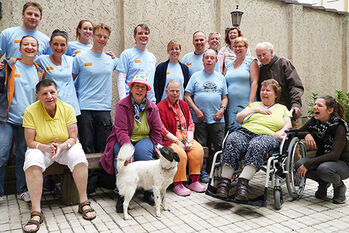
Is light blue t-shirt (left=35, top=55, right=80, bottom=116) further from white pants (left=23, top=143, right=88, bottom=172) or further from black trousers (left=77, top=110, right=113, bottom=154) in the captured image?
white pants (left=23, top=143, right=88, bottom=172)

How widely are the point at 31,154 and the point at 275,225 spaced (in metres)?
2.68

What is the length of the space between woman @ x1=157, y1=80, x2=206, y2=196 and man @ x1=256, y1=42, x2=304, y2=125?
1.38m

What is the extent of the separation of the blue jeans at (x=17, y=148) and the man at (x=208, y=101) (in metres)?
2.41

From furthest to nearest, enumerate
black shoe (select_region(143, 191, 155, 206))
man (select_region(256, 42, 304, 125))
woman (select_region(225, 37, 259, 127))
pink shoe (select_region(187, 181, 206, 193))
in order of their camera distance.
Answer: woman (select_region(225, 37, 259, 127)) → man (select_region(256, 42, 304, 125)) → pink shoe (select_region(187, 181, 206, 193)) → black shoe (select_region(143, 191, 155, 206))

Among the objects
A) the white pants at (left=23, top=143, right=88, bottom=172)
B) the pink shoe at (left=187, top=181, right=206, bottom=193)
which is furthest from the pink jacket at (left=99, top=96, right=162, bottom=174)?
the pink shoe at (left=187, top=181, right=206, bottom=193)

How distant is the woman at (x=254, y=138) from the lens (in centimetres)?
350

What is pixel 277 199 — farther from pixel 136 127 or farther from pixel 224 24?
pixel 224 24

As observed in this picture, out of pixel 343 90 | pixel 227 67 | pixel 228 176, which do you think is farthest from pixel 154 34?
pixel 343 90

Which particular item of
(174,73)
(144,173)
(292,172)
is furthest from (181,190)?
(174,73)

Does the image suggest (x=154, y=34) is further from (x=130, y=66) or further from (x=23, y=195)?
(x=23, y=195)

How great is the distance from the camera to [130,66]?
4395 millimetres

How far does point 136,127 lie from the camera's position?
12.3 feet

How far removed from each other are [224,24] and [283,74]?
302 centimetres

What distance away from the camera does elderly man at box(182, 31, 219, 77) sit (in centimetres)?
488
